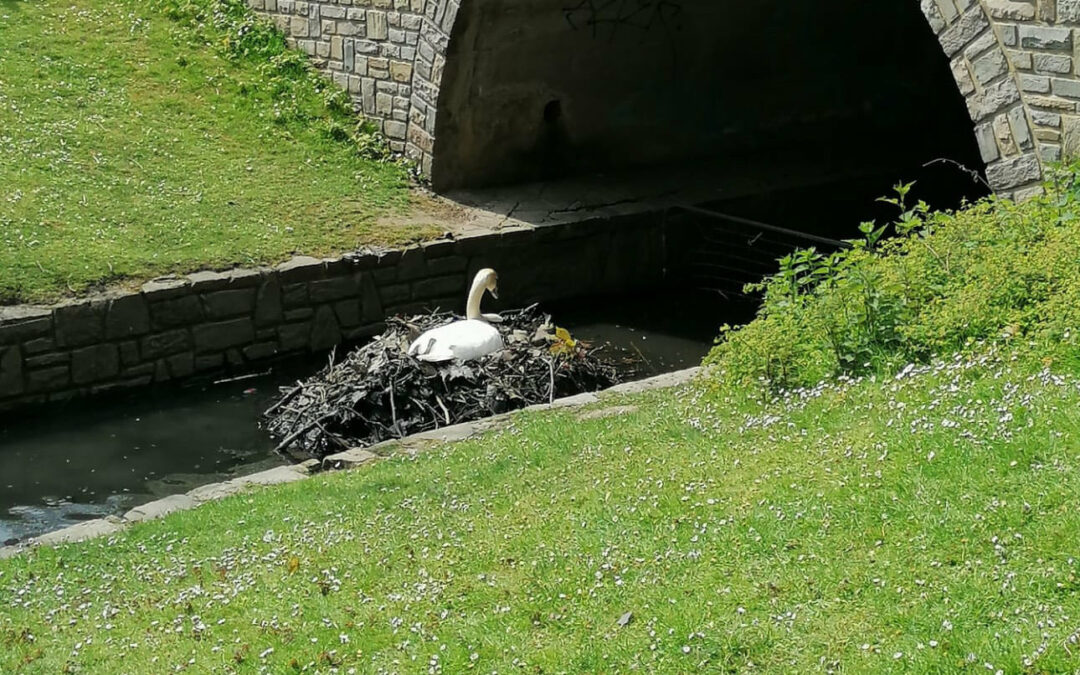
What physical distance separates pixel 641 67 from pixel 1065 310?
10.2 metres

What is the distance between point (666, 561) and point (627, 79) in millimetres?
11628

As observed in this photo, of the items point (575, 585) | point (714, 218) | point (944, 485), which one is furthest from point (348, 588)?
point (714, 218)

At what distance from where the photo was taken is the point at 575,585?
5164 mm

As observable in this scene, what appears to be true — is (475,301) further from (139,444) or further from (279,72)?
(279,72)

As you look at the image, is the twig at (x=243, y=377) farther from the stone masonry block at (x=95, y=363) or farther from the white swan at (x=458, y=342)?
the white swan at (x=458, y=342)

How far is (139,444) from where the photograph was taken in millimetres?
10578

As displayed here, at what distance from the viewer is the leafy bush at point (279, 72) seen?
14.9 meters

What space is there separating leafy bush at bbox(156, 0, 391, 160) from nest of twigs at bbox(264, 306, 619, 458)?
180 inches

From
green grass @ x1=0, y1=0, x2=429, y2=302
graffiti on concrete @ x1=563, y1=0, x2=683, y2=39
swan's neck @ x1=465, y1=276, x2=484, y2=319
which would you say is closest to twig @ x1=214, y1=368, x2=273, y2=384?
green grass @ x1=0, y1=0, x2=429, y2=302

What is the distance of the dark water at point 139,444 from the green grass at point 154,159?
3.31 feet

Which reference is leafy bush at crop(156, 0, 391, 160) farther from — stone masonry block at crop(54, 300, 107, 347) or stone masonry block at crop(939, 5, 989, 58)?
stone masonry block at crop(939, 5, 989, 58)

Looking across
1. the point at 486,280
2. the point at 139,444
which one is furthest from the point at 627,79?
the point at 139,444

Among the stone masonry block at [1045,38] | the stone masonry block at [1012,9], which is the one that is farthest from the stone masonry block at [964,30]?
the stone masonry block at [1045,38]

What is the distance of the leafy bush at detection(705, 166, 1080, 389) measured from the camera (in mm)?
6859
